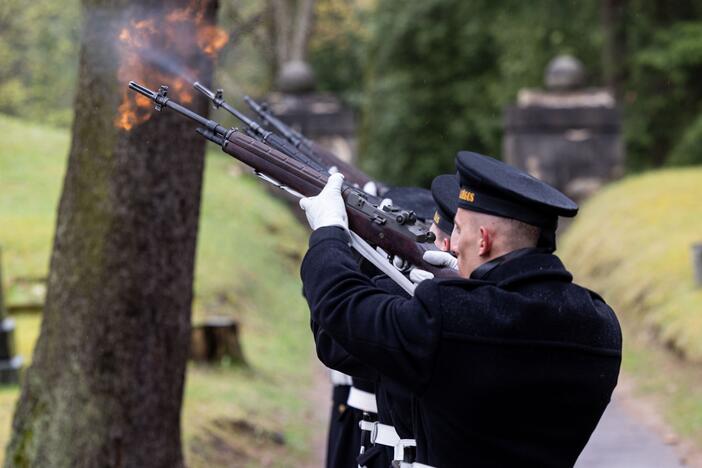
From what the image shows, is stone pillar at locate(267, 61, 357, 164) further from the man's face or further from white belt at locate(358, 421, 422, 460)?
the man's face

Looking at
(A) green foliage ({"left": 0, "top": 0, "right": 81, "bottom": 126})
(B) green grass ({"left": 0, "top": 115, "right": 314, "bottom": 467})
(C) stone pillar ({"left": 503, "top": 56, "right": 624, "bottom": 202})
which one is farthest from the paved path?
(A) green foliage ({"left": 0, "top": 0, "right": 81, "bottom": 126})

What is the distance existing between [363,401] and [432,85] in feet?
91.7

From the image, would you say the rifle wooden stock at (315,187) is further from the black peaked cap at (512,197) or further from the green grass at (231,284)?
the green grass at (231,284)

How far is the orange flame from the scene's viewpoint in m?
5.65

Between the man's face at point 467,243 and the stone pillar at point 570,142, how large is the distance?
18.9 m

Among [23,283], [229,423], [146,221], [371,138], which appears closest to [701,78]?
[371,138]

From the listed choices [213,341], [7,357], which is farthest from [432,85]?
[7,357]

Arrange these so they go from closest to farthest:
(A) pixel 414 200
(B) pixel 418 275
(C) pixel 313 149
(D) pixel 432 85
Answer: (B) pixel 418 275
(A) pixel 414 200
(C) pixel 313 149
(D) pixel 432 85

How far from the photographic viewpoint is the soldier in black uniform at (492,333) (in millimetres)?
3252

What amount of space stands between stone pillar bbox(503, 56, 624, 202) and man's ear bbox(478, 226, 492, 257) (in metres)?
19.0

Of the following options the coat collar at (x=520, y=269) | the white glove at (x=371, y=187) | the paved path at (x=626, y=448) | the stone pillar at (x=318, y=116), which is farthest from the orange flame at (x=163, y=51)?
the stone pillar at (x=318, y=116)

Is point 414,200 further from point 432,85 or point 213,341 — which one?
point 432,85

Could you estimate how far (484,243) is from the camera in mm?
3408

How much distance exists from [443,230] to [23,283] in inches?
373
